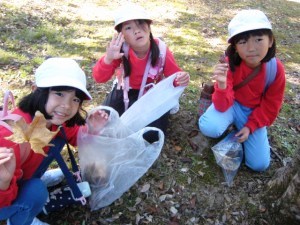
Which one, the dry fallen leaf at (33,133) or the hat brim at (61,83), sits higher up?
the hat brim at (61,83)

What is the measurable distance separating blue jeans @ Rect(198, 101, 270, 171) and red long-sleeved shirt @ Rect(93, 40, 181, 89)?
2.15 ft

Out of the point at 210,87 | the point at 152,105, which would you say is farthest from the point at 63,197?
the point at 210,87

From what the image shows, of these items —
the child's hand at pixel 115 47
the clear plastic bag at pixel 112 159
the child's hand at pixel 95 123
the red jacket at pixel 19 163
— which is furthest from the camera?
the child's hand at pixel 115 47

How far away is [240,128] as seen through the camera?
3.45 meters

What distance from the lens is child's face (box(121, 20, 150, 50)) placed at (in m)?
3.03

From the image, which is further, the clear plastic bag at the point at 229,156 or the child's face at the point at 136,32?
the clear plastic bag at the point at 229,156

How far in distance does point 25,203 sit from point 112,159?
0.77m

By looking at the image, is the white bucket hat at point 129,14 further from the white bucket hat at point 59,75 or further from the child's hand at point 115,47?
the white bucket hat at point 59,75

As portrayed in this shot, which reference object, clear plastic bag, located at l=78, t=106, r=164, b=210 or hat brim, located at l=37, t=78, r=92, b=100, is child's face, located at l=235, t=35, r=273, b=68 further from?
hat brim, located at l=37, t=78, r=92, b=100

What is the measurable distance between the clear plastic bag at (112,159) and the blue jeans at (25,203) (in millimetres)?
513

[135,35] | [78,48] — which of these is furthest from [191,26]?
[135,35]

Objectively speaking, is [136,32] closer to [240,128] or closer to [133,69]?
[133,69]

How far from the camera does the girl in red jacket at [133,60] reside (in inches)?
118

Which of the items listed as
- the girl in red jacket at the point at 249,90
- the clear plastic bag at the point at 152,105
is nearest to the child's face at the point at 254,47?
the girl in red jacket at the point at 249,90
